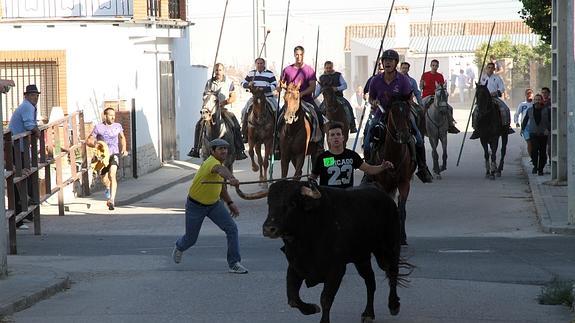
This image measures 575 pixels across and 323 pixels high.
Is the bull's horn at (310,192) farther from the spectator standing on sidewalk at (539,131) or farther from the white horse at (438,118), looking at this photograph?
the white horse at (438,118)

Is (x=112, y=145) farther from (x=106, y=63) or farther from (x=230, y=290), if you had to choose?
(x=230, y=290)

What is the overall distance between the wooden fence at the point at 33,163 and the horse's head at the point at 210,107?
2469mm

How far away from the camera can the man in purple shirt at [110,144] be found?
24047 millimetres

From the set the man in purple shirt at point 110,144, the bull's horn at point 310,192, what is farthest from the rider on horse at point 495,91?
the bull's horn at point 310,192

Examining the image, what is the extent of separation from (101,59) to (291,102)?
8404 mm

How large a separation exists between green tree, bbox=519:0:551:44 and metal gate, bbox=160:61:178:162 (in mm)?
11285

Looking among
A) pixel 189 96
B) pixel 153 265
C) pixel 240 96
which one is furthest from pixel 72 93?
pixel 240 96

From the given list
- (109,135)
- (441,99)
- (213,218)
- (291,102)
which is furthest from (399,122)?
(441,99)

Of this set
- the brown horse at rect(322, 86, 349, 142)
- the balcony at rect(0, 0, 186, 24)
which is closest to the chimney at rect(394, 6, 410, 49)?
the balcony at rect(0, 0, 186, 24)

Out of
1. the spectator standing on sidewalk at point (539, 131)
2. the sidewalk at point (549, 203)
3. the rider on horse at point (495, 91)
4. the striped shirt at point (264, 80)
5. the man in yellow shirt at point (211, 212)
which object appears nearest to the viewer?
the man in yellow shirt at point (211, 212)

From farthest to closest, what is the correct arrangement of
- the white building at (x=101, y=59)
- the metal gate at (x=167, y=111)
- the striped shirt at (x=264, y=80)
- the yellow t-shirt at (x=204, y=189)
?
1. the metal gate at (x=167, y=111)
2. the white building at (x=101, y=59)
3. the striped shirt at (x=264, y=80)
4. the yellow t-shirt at (x=204, y=189)

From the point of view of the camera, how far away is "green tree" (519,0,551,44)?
2747 cm

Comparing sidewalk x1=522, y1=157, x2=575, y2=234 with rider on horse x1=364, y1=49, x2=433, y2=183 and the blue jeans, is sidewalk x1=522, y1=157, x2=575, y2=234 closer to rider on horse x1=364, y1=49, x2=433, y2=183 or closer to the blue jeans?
rider on horse x1=364, y1=49, x2=433, y2=183

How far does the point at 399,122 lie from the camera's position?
16.8 metres
